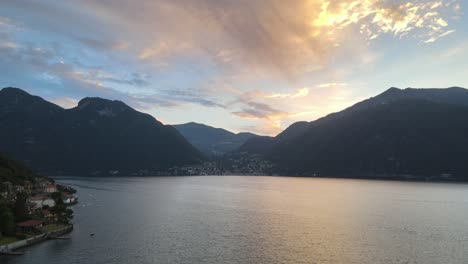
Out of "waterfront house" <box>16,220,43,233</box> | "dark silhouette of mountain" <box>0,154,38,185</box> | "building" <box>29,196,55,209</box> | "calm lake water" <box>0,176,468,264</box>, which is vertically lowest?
"calm lake water" <box>0,176,468,264</box>

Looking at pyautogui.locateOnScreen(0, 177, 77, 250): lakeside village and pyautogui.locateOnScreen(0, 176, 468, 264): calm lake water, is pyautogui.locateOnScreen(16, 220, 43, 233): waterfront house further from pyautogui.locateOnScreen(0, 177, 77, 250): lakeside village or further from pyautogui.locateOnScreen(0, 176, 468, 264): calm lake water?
pyautogui.locateOnScreen(0, 176, 468, 264): calm lake water

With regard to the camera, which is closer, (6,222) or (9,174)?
(6,222)

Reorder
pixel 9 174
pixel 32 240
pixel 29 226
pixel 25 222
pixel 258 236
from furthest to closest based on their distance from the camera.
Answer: pixel 9 174
pixel 258 236
pixel 25 222
pixel 29 226
pixel 32 240

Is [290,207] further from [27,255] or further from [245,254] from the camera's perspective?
[27,255]

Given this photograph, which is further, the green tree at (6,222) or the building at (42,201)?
the building at (42,201)

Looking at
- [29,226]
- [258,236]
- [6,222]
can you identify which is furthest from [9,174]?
[258,236]

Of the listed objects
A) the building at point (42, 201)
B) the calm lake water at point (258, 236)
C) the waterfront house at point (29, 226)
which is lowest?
the calm lake water at point (258, 236)

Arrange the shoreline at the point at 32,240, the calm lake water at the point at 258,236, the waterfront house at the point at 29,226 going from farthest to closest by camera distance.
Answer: the waterfront house at the point at 29,226, the calm lake water at the point at 258,236, the shoreline at the point at 32,240

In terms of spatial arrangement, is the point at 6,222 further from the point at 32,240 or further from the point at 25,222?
the point at 25,222

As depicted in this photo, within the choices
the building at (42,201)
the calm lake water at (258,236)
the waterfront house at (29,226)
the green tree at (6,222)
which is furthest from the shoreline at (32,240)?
the building at (42,201)

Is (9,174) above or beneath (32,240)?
above

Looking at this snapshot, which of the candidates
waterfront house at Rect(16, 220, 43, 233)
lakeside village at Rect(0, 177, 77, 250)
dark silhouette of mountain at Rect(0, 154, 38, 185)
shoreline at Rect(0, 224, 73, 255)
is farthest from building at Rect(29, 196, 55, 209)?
waterfront house at Rect(16, 220, 43, 233)

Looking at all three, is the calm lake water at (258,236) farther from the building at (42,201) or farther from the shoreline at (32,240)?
the building at (42,201)
